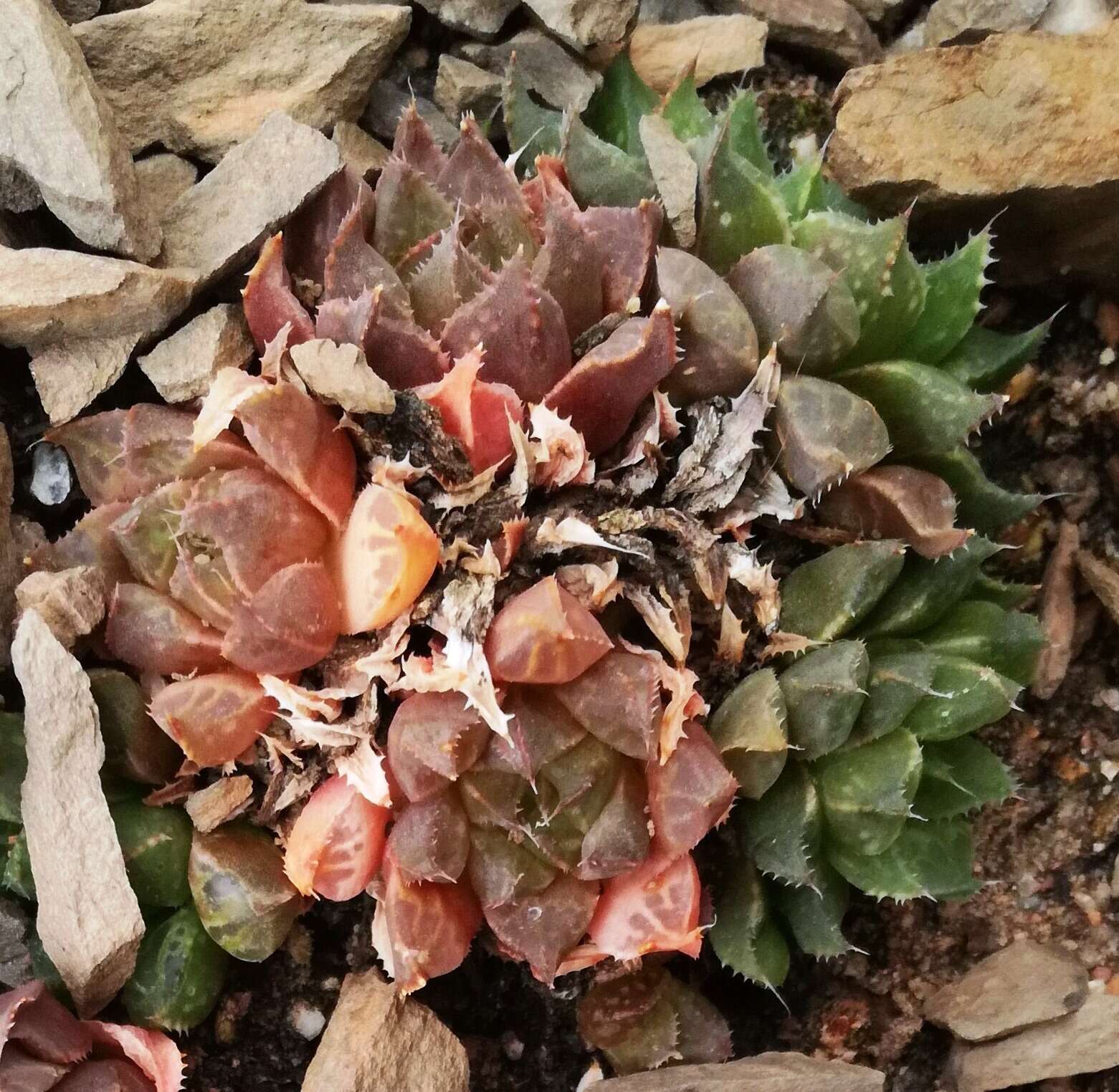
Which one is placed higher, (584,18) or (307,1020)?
(584,18)

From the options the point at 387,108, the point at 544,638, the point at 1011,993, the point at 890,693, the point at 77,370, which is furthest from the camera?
the point at 387,108

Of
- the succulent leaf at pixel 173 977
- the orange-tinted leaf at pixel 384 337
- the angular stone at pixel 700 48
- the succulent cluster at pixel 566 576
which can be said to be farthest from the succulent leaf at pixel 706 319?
the succulent leaf at pixel 173 977

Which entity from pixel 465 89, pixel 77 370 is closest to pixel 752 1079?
pixel 77 370

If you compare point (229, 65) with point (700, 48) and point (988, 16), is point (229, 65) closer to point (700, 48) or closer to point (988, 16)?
point (700, 48)

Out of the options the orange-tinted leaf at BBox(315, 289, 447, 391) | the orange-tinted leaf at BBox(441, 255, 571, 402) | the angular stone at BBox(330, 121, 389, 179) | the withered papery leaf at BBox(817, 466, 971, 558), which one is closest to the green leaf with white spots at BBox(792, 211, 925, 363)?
the withered papery leaf at BBox(817, 466, 971, 558)

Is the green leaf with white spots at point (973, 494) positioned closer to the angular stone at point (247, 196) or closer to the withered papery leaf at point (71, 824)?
the angular stone at point (247, 196)

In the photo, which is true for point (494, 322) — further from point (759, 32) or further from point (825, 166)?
point (759, 32)
